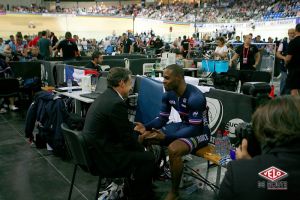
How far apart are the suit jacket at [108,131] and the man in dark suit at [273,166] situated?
1.48m

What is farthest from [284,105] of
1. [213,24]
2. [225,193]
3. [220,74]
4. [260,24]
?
[213,24]

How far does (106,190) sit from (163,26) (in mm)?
27124

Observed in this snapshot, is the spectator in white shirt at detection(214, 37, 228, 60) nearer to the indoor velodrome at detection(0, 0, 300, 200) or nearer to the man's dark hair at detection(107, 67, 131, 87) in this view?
the indoor velodrome at detection(0, 0, 300, 200)

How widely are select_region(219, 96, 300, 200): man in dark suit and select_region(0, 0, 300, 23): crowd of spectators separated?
793 inches

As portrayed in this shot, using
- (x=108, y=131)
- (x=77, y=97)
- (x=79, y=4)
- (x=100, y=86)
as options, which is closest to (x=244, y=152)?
(x=108, y=131)

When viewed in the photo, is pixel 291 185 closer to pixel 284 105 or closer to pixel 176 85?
pixel 284 105

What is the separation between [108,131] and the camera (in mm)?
2670

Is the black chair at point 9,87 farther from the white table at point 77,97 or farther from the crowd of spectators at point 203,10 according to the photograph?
the crowd of spectators at point 203,10

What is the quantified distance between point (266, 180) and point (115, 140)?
1.74 meters

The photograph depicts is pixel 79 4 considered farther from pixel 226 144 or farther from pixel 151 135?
pixel 226 144

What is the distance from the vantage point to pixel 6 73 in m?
6.64

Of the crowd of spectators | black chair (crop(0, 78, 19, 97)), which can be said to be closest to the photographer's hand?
black chair (crop(0, 78, 19, 97))

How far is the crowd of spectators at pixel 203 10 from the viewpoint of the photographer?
74.8ft

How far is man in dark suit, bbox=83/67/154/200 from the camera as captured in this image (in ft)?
8.55
